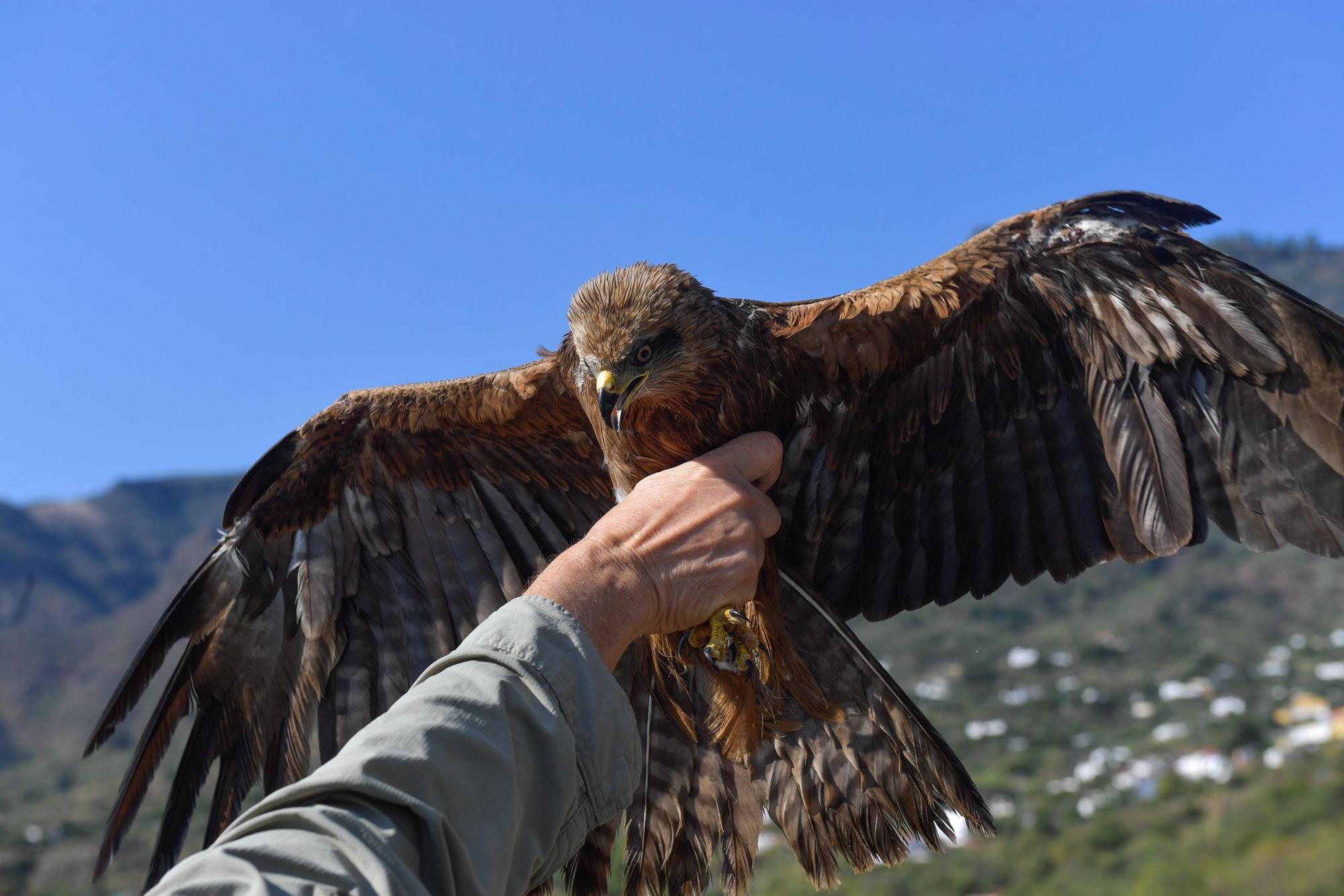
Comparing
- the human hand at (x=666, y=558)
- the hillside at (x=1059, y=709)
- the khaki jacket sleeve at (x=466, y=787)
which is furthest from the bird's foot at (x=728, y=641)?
the hillside at (x=1059, y=709)

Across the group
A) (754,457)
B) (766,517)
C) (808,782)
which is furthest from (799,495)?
(766,517)

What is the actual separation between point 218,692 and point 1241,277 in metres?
4.53

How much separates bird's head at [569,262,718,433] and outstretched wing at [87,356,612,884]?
64 cm

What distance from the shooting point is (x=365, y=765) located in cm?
169

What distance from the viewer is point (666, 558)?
109 inches

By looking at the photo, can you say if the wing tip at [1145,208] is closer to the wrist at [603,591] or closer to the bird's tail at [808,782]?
the bird's tail at [808,782]

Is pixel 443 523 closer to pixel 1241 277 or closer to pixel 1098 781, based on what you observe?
pixel 1241 277

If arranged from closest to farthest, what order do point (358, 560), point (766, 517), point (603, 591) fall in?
point (603, 591)
point (766, 517)
point (358, 560)

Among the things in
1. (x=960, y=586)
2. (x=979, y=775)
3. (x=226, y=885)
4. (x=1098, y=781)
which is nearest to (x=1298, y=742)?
(x=1098, y=781)

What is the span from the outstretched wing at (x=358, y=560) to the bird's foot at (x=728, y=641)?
44.5 inches

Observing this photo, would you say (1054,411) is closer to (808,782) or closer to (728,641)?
(728,641)

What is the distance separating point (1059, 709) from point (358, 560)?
69.5 meters

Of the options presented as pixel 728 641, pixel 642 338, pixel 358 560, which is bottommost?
pixel 728 641

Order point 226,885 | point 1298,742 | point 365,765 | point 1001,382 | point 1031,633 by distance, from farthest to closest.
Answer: point 1031,633, point 1298,742, point 1001,382, point 365,765, point 226,885
